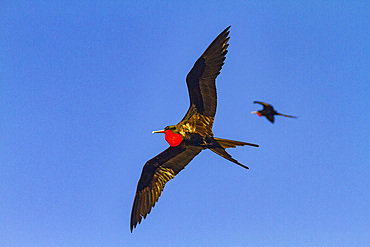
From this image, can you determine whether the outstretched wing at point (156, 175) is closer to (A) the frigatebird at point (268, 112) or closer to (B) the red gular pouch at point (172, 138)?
(B) the red gular pouch at point (172, 138)

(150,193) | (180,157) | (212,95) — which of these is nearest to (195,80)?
(212,95)

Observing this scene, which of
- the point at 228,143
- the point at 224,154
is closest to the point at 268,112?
the point at 228,143

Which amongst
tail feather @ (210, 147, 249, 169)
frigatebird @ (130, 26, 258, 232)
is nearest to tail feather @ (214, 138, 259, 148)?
frigatebird @ (130, 26, 258, 232)

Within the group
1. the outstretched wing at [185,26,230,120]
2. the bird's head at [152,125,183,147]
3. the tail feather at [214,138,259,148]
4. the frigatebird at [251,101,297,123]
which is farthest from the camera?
the bird's head at [152,125,183,147]

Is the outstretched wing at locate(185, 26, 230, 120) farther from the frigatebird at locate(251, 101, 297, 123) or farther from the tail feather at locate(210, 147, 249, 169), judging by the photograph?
the frigatebird at locate(251, 101, 297, 123)

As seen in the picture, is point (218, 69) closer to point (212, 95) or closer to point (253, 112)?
point (212, 95)

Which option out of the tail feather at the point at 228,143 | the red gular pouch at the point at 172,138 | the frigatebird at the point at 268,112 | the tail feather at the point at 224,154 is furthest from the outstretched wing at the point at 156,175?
the frigatebird at the point at 268,112

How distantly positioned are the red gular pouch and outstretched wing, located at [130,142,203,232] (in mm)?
594

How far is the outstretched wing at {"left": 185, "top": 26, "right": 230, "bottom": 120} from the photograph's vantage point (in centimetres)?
1102

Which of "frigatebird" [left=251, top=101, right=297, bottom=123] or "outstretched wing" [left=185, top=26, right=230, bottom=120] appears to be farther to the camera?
"outstretched wing" [left=185, top=26, right=230, bottom=120]

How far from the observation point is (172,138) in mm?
11711

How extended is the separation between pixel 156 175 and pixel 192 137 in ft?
6.11

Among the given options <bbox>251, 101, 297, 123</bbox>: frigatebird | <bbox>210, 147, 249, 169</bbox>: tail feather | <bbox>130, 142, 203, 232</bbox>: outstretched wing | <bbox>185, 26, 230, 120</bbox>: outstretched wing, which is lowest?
<bbox>251, 101, 297, 123</bbox>: frigatebird

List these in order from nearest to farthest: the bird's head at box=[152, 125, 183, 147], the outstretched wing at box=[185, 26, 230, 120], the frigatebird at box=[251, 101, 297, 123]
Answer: the frigatebird at box=[251, 101, 297, 123] < the outstretched wing at box=[185, 26, 230, 120] < the bird's head at box=[152, 125, 183, 147]
